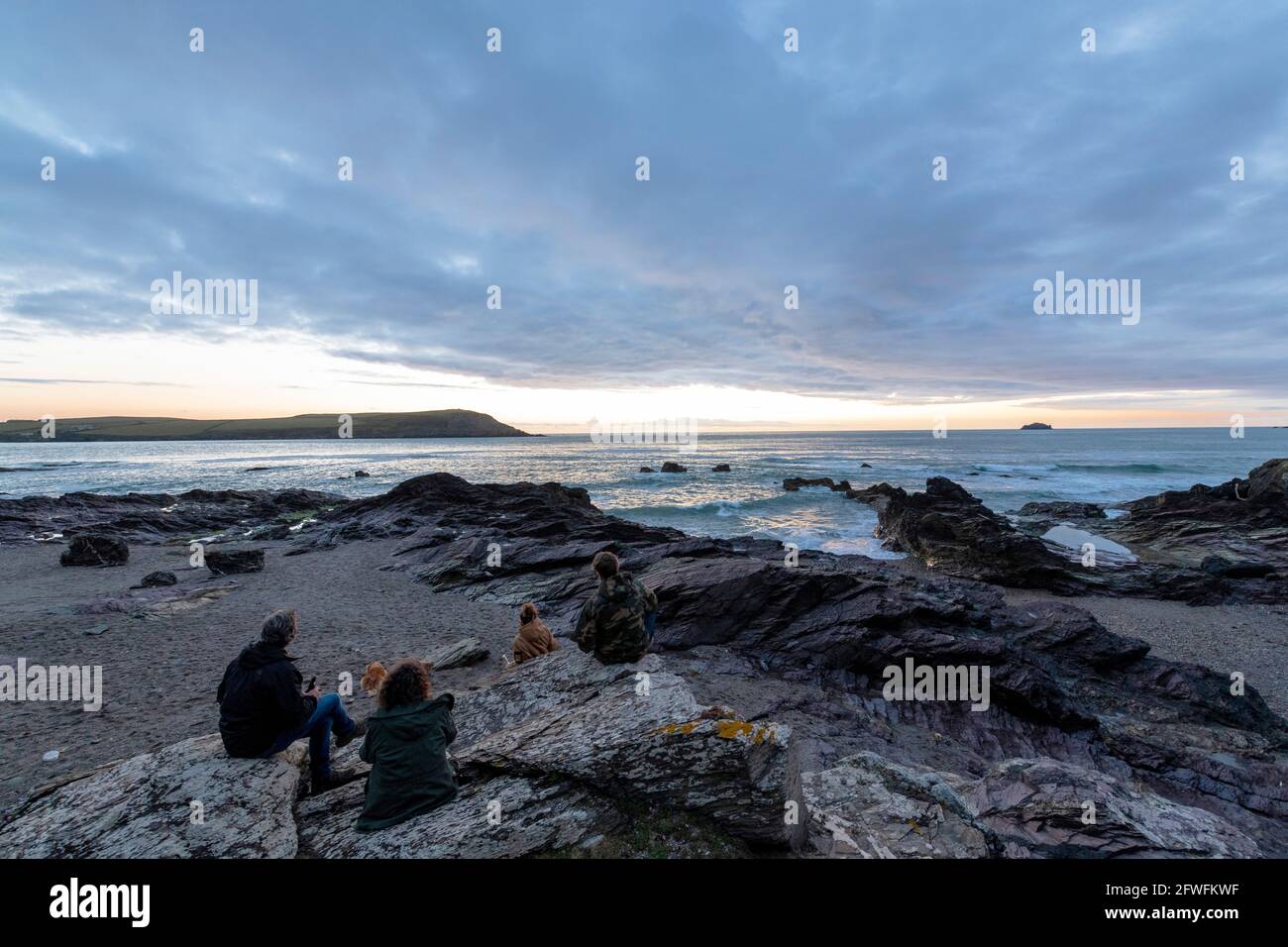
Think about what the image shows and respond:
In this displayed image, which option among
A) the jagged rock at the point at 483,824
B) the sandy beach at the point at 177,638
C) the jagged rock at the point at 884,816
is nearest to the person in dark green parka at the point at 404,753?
the jagged rock at the point at 483,824

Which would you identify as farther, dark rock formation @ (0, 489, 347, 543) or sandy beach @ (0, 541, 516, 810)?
dark rock formation @ (0, 489, 347, 543)

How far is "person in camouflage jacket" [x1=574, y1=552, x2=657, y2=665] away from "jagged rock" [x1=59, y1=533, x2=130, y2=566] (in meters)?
29.9

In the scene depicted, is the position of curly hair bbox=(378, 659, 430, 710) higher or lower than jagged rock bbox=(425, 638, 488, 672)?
higher

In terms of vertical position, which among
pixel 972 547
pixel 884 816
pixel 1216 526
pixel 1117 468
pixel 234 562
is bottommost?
pixel 234 562

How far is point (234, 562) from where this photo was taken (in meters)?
22.8

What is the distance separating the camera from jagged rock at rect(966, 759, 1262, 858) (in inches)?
203

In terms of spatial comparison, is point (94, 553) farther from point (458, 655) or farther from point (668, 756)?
point (668, 756)

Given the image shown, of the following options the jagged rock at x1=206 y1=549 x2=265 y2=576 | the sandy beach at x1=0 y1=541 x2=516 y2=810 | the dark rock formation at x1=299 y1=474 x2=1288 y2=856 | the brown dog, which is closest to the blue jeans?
the dark rock formation at x1=299 y1=474 x2=1288 y2=856

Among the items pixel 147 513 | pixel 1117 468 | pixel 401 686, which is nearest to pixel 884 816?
pixel 401 686

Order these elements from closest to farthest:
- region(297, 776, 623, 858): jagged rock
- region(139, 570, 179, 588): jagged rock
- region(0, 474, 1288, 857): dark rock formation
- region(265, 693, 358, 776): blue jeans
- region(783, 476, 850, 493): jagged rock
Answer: region(297, 776, 623, 858): jagged rock, region(0, 474, 1288, 857): dark rock formation, region(265, 693, 358, 776): blue jeans, region(139, 570, 179, 588): jagged rock, region(783, 476, 850, 493): jagged rock

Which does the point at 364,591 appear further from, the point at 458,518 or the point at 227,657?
the point at 458,518

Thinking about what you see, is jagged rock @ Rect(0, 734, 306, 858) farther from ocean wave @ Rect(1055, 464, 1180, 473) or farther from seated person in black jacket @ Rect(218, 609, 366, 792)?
ocean wave @ Rect(1055, 464, 1180, 473)

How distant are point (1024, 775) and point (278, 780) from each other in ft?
27.9

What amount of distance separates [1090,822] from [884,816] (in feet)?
6.49
